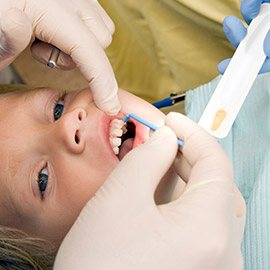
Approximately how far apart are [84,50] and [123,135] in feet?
0.84

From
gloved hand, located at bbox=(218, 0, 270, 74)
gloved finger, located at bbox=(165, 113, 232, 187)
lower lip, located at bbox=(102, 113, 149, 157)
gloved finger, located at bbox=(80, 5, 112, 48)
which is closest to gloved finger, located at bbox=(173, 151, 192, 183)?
→ gloved finger, located at bbox=(165, 113, 232, 187)

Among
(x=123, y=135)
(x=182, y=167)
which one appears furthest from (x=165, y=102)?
(x=182, y=167)

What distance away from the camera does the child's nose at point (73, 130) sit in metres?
1.24

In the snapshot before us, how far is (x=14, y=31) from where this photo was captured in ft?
3.82

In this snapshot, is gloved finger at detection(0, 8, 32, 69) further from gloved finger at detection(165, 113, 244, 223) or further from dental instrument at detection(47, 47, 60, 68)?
gloved finger at detection(165, 113, 244, 223)

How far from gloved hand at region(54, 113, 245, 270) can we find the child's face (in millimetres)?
238

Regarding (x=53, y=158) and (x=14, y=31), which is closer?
(x=14, y=31)

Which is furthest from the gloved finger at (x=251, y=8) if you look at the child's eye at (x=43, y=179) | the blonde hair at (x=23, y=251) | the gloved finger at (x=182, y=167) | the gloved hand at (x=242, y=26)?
the blonde hair at (x=23, y=251)

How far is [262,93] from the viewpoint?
1444 millimetres

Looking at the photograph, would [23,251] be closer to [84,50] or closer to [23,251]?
[23,251]

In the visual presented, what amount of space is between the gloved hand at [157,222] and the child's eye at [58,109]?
408mm

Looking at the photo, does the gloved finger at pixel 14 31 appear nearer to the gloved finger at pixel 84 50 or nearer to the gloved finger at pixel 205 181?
the gloved finger at pixel 84 50

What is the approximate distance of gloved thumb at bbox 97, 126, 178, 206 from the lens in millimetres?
987

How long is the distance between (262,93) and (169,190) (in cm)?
41
